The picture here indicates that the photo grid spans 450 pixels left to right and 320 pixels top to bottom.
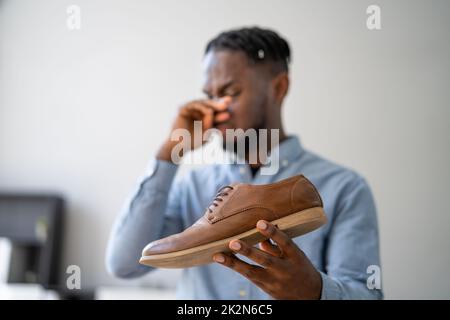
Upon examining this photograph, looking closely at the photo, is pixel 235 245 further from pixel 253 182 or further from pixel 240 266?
pixel 253 182

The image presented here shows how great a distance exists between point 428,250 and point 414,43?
0.27 m

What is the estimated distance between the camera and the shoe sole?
0.39 metres

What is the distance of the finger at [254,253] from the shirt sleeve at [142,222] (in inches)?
7.2

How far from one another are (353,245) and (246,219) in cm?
20

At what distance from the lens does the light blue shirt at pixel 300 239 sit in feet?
1.72

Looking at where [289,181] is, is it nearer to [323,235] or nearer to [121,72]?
[323,235]

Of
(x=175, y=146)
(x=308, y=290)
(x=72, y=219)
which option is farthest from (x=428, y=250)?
(x=72, y=219)

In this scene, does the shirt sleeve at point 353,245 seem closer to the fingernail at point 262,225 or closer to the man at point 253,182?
the man at point 253,182

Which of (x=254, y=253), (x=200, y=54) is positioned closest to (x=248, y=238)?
(x=254, y=253)

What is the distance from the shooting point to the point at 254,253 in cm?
39

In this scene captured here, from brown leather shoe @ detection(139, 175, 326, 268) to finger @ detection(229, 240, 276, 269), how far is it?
0.04 feet

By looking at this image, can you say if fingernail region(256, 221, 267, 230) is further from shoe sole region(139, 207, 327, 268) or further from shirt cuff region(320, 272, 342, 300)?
shirt cuff region(320, 272, 342, 300)

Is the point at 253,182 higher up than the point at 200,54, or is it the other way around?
the point at 200,54

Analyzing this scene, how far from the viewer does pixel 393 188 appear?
2.00 feet
